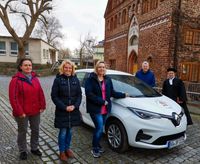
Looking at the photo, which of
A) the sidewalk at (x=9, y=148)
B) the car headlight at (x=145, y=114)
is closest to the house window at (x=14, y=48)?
the sidewalk at (x=9, y=148)

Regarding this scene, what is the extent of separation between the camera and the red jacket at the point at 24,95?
3473mm

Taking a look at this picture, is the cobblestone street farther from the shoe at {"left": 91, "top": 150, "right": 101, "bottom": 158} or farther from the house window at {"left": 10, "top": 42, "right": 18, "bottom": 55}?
the house window at {"left": 10, "top": 42, "right": 18, "bottom": 55}

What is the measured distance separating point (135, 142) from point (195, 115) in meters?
4.92

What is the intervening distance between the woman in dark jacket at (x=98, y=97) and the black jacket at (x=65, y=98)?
11.8 inches

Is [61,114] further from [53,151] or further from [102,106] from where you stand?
[53,151]

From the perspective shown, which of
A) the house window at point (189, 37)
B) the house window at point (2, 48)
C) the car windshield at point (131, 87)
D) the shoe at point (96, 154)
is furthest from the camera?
the house window at point (2, 48)

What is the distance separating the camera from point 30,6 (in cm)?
2644

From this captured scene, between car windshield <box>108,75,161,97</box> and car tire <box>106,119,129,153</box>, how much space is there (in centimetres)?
74

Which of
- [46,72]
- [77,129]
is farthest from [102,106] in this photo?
[46,72]

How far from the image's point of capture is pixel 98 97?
3.84 metres

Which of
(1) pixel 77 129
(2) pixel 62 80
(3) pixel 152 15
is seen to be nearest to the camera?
(2) pixel 62 80

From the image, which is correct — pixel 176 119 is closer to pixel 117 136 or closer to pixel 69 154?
pixel 117 136

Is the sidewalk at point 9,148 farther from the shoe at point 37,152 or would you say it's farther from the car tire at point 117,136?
the car tire at point 117,136

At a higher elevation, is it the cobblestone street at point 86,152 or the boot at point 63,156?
the boot at point 63,156
